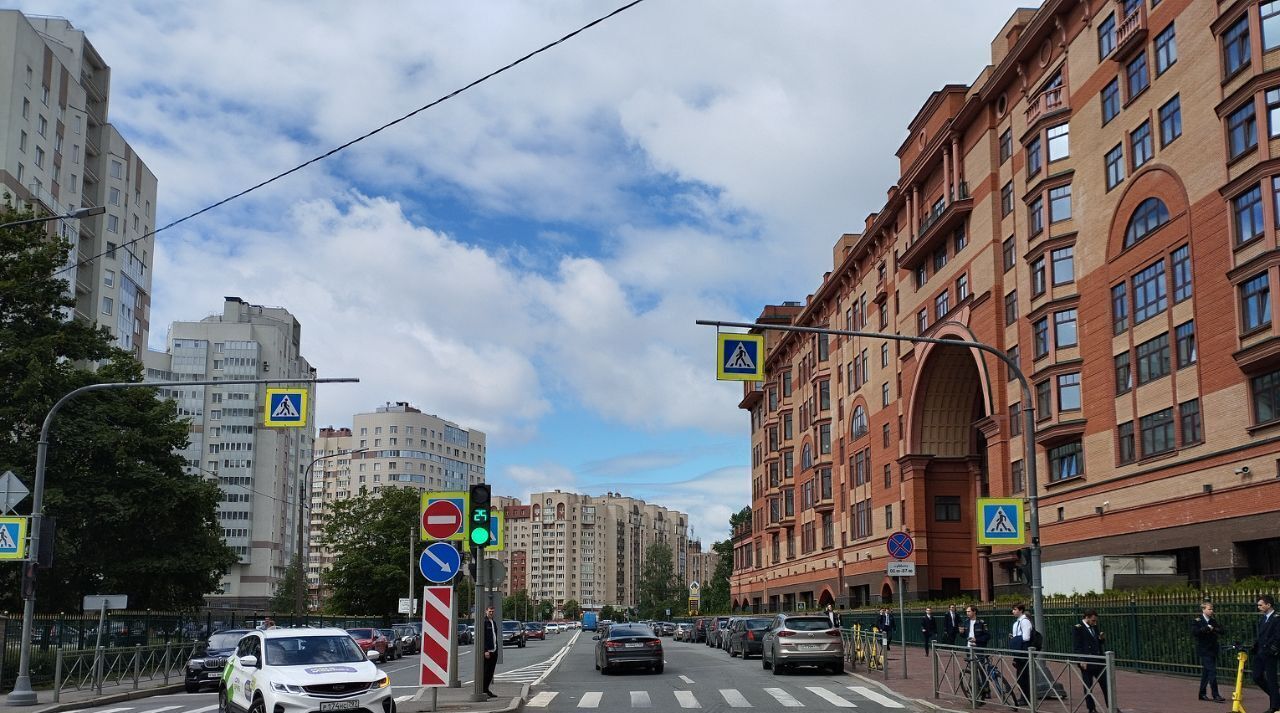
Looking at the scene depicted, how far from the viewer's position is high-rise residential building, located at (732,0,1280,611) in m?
28.9

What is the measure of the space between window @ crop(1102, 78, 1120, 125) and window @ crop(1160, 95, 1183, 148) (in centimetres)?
309

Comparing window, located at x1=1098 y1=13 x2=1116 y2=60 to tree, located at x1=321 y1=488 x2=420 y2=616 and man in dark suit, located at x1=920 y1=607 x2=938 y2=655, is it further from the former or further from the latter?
tree, located at x1=321 y1=488 x2=420 y2=616

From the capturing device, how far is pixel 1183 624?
984 inches

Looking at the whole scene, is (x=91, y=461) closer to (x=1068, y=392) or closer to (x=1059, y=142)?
(x=1068, y=392)

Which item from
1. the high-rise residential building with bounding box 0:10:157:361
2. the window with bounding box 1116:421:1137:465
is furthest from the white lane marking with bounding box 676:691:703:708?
the high-rise residential building with bounding box 0:10:157:361

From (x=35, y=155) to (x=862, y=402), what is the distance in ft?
163

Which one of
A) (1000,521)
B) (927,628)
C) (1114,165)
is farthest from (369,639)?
(1114,165)

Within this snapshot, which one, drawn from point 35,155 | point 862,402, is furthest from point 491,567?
point 35,155

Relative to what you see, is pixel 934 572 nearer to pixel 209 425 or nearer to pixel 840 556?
pixel 840 556

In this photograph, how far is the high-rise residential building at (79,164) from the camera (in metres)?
63.5

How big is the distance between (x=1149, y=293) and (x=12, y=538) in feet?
99.4

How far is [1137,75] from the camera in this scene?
34.9m

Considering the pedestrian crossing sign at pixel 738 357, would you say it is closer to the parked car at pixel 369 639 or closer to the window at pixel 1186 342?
the window at pixel 1186 342

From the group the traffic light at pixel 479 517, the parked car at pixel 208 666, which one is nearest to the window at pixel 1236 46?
the traffic light at pixel 479 517
